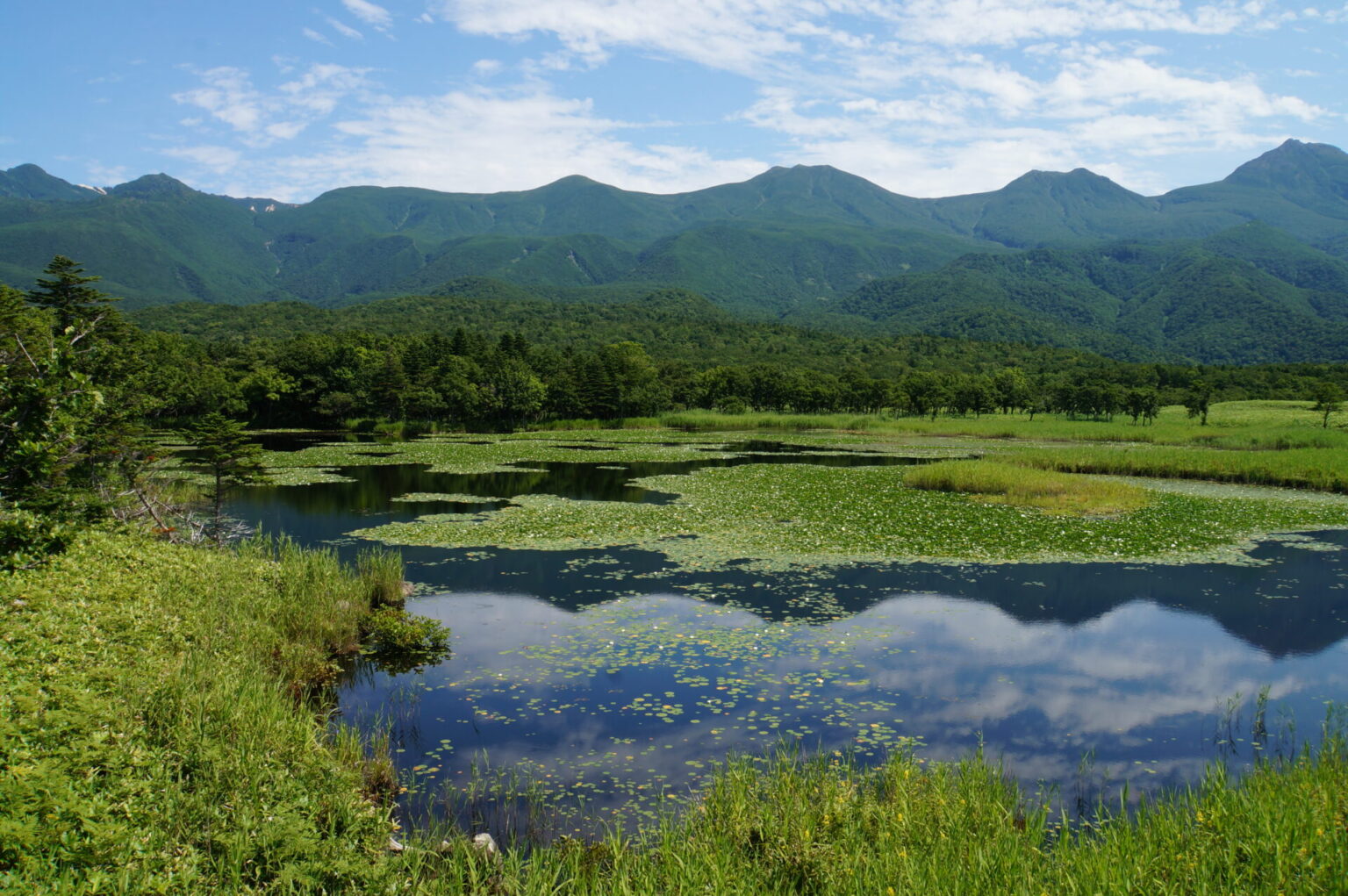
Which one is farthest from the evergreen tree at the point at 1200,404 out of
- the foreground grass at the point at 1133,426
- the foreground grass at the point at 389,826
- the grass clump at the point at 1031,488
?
the foreground grass at the point at 389,826

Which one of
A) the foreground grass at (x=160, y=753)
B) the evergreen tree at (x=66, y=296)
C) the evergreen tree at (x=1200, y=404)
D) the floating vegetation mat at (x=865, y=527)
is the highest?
the evergreen tree at (x=66, y=296)

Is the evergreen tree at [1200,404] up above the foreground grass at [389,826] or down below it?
above

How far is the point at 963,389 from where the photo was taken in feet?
371

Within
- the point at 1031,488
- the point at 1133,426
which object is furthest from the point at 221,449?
the point at 1133,426

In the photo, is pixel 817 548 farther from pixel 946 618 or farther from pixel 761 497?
pixel 761 497

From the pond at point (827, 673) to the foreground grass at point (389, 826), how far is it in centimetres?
135

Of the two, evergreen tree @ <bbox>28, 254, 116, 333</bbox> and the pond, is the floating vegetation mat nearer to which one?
the pond

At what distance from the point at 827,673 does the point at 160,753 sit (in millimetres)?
10634

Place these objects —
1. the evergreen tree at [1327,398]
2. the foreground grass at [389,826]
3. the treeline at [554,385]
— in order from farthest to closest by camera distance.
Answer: the treeline at [554,385] < the evergreen tree at [1327,398] < the foreground grass at [389,826]

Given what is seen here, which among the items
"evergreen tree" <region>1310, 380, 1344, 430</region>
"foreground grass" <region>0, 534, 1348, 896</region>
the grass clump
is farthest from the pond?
"evergreen tree" <region>1310, 380, 1344, 430</region>

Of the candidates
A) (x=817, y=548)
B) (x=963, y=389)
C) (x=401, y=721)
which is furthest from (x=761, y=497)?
(x=963, y=389)

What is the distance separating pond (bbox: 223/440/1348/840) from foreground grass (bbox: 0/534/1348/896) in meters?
1.35

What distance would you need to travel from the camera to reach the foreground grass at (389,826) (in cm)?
654

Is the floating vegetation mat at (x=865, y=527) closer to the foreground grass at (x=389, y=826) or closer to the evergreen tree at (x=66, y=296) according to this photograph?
the evergreen tree at (x=66, y=296)
